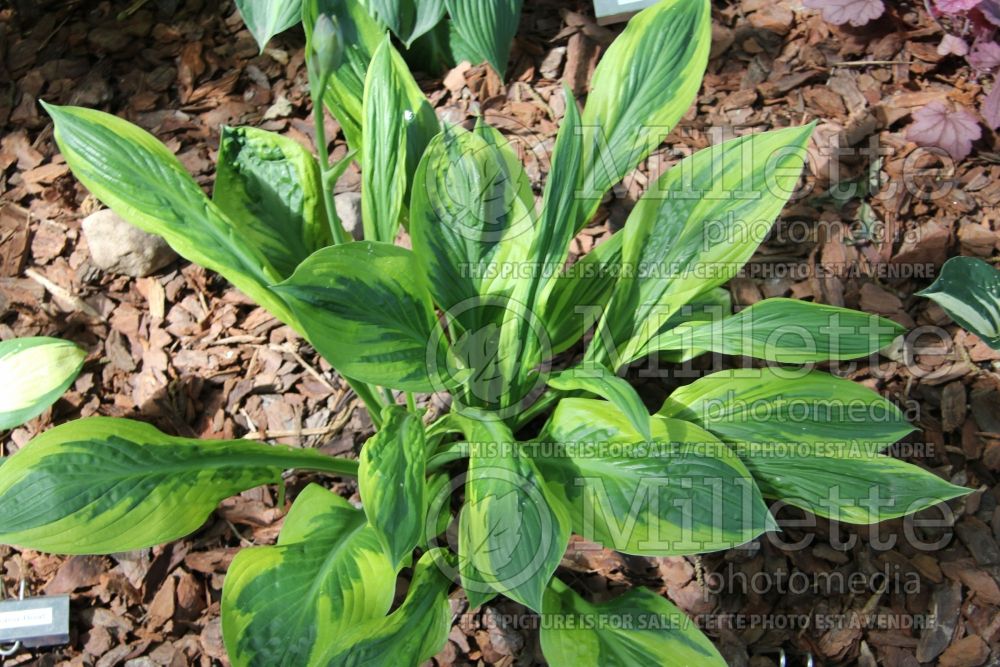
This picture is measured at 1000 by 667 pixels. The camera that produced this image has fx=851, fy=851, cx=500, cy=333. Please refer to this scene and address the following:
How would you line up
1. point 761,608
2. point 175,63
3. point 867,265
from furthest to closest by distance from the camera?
point 175,63
point 867,265
point 761,608

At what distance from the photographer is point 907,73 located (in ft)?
5.73

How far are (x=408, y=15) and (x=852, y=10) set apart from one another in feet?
2.88

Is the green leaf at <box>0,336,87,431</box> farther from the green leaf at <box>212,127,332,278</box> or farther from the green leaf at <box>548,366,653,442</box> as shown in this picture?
the green leaf at <box>548,366,653,442</box>

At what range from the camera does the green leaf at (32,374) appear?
1.34m

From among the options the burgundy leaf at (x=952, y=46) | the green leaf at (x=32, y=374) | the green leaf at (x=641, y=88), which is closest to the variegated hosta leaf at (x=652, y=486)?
the green leaf at (x=641, y=88)

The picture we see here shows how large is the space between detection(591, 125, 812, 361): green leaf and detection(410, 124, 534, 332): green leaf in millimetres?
174

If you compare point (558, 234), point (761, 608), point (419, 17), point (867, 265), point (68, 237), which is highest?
point (419, 17)

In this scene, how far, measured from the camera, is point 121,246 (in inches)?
63.1

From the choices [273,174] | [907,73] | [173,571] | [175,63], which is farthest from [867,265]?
[175,63]

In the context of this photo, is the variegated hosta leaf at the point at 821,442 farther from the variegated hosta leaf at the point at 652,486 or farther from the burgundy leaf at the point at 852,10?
the burgundy leaf at the point at 852,10

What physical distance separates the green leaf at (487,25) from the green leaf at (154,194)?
0.63m

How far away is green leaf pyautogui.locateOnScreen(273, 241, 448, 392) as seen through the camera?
0.98m

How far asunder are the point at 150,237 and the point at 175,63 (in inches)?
19.5

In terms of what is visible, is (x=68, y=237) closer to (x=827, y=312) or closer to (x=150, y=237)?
(x=150, y=237)
